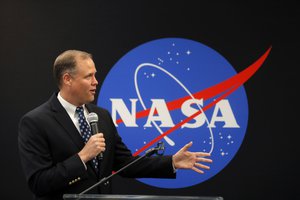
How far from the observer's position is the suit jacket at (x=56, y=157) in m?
2.11

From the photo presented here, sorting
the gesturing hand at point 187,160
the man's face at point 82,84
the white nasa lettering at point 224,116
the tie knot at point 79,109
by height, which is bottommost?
the gesturing hand at point 187,160

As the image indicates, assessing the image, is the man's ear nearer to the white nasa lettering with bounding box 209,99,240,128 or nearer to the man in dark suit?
the man in dark suit

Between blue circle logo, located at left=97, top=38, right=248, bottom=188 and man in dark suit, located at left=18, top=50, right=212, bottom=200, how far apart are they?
57.3 inches

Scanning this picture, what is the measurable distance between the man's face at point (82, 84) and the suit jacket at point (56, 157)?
104 mm

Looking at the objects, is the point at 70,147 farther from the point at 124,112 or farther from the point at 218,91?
the point at 218,91

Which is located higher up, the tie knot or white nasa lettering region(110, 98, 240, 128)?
the tie knot

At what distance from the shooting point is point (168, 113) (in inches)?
157

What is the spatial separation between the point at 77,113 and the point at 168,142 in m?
1.74

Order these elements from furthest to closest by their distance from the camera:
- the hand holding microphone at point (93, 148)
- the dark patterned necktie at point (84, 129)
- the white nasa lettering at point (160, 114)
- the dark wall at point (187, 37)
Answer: the white nasa lettering at point (160, 114) < the dark wall at point (187, 37) < the dark patterned necktie at point (84, 129) < the hand holding microphone at point (93, 148)

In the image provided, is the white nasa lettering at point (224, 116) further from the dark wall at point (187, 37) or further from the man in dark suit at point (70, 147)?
the man in dark suit at point (70, 147)

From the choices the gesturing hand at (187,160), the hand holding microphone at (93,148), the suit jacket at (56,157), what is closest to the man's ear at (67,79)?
the suit jacket at (56,157)

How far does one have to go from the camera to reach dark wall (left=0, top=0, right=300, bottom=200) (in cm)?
387

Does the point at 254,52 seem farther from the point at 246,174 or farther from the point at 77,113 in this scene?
the point at 77,113

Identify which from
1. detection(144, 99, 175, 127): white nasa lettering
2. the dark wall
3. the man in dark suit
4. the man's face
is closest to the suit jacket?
the man in dark suit
